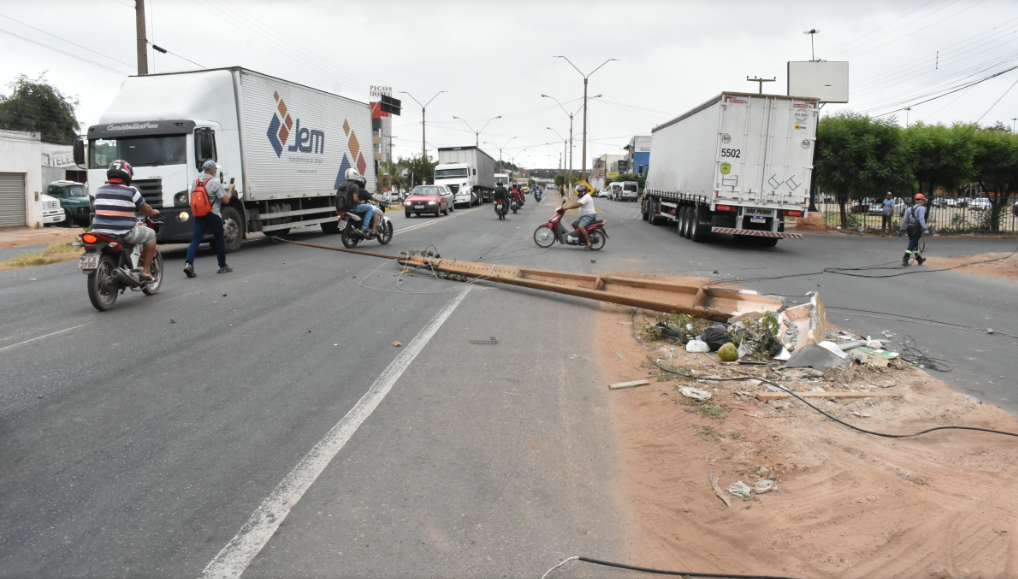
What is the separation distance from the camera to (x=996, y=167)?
92.0 feet

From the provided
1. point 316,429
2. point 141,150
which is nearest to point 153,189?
point 141,150

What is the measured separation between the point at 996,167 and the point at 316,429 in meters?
32.5

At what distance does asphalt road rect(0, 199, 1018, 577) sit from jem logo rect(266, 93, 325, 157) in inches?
308

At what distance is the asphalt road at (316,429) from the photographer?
3.29 meters

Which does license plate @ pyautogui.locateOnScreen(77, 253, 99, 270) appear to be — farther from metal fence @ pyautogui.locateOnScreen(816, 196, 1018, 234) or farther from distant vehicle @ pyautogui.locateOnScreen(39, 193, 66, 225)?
metal fence @ pyautogui.locateOnScreen(816, 196, 1018, 234)

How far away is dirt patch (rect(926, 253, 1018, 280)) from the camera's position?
50.8 feet

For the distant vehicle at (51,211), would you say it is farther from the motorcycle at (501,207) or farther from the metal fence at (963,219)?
the metal fence at (963,219)

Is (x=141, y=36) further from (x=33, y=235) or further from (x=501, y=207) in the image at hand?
(x=501, y=207)

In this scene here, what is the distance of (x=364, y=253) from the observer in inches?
589

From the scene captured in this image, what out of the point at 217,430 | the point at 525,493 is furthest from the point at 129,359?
the point at 525,493

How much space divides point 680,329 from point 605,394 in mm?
2423

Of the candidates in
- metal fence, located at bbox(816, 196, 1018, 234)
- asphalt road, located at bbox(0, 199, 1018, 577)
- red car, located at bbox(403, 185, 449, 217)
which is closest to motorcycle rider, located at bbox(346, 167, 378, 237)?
asphalt road, located at bbox(0, 199, 1018, 577)

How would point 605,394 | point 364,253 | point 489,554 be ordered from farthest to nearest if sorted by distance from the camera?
1. point 364,253
2. point 605,394
3. point 489,554

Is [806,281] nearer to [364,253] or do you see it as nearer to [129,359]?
[364,253]
